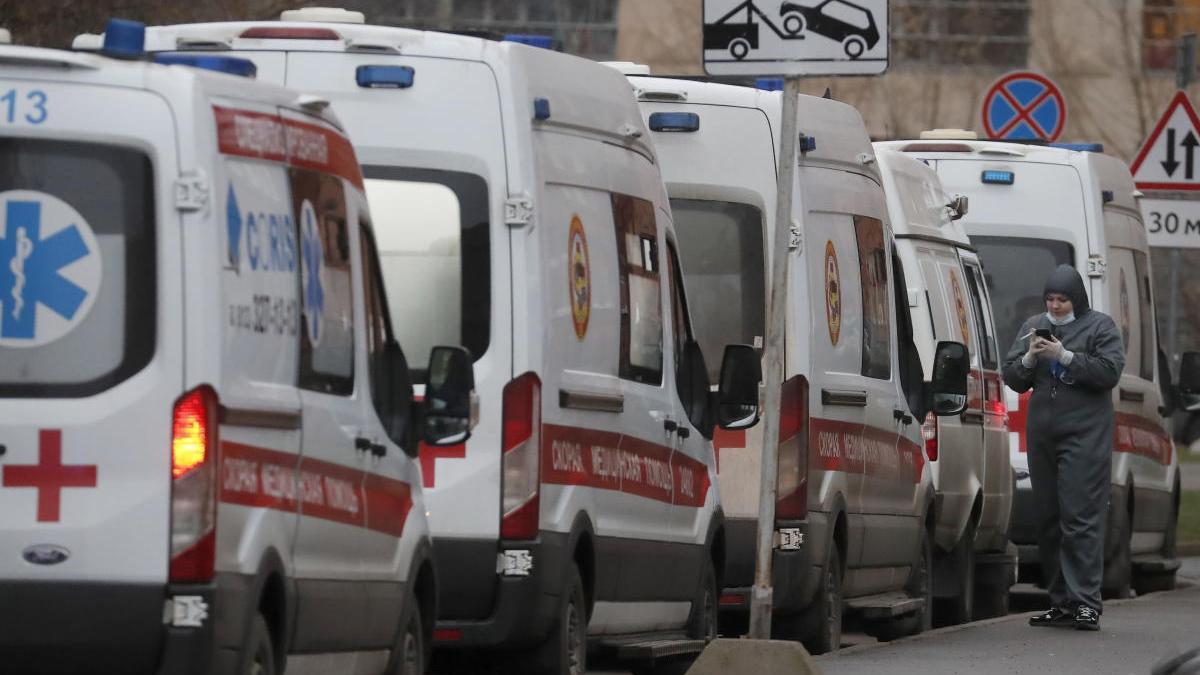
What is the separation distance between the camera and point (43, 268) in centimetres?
683

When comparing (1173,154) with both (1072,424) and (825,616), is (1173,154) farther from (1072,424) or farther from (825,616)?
(825,616)

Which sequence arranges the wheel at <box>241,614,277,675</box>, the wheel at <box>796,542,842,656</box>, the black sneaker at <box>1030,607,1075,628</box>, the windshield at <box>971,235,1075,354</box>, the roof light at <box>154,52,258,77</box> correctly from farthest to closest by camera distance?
the windshield at <box>971,235,1075,354</box>
the black sneaker at <box>1030,607,1075,628</box>
the wheel at <box>796,542,842,656</box>
the roof light at <box>154,52,258,77</box>
the wheel at <box>241,614,277,675</box>

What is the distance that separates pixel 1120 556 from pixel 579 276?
759 centimetres

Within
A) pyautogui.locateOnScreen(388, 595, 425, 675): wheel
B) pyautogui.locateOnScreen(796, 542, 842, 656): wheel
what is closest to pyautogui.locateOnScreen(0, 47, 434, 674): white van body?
pyautogui.locateOnScreen(388, 595, 425, 675): wheel

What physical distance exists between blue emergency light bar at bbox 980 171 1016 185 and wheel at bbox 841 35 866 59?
687 centimetres

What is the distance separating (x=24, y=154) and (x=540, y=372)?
270 centimetres

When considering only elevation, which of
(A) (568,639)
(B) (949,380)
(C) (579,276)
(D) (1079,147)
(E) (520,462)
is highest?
(D) (1079,147)

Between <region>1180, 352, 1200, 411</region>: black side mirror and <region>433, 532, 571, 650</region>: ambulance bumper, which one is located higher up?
<region>1180, 352, 1200, 411</region>: black side mirror

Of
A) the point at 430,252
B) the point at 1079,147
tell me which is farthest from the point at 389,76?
the point at 1079,147

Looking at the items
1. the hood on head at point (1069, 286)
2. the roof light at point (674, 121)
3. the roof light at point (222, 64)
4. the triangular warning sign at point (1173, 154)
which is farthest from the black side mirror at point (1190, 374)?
the roof light at point (222, 64)

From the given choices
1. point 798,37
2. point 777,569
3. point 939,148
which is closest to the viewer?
point 798,37

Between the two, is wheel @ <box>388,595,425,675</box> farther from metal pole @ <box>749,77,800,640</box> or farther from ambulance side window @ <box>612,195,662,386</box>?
ambulance side window @ <box>612,195,662,386</box>

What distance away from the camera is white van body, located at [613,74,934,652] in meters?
12.0

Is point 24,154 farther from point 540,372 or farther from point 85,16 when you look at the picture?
point 85,16
